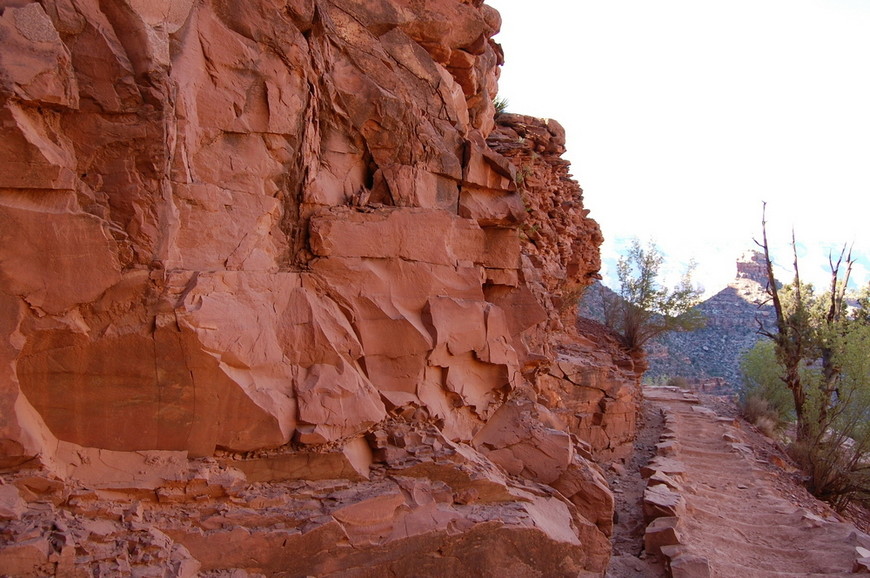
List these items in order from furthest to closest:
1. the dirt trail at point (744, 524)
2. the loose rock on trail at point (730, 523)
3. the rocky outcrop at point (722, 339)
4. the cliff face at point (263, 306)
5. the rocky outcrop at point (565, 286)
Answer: the rocky outcrop at point (722, 339) < the rocky outcrop at point (565, 286) < the dirt trail at point (744, 524) < the loose rock on trail at point (730, 523) < the cliff face at point (263, 306)

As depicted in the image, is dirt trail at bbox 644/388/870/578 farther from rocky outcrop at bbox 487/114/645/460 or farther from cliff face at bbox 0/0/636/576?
cliff face at bbox 0/0/636/576

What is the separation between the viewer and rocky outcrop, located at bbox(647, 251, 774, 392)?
33844mm

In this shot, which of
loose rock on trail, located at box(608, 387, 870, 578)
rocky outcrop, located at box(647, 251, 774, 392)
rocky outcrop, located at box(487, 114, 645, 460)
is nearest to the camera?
loose rock on trail, located at box(608, 387, 870, 578)

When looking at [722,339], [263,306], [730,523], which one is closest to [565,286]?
[730,523]

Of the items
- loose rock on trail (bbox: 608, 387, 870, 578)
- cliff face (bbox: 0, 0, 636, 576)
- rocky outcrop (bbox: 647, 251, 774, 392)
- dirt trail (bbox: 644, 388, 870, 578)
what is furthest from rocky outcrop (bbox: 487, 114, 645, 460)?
rocky outcrop (bbox: 647, 251, 774, 392)

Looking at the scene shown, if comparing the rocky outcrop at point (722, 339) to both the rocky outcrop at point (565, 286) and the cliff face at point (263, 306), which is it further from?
the cliff face at point (263, 306)

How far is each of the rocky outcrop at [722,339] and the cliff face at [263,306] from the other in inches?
1105

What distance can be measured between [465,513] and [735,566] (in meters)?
4.80

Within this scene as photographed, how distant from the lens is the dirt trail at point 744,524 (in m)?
7.63

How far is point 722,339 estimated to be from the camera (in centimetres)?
3731

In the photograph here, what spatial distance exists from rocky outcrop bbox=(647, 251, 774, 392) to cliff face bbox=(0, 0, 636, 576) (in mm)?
28074

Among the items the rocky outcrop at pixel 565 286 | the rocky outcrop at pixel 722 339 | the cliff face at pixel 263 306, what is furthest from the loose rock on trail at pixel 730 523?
the rocky outcrop at pixel 722 339

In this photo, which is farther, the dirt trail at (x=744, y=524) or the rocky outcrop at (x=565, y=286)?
the rocky outcrop at (x=565, y=286)

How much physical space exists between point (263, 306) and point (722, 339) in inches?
1497
